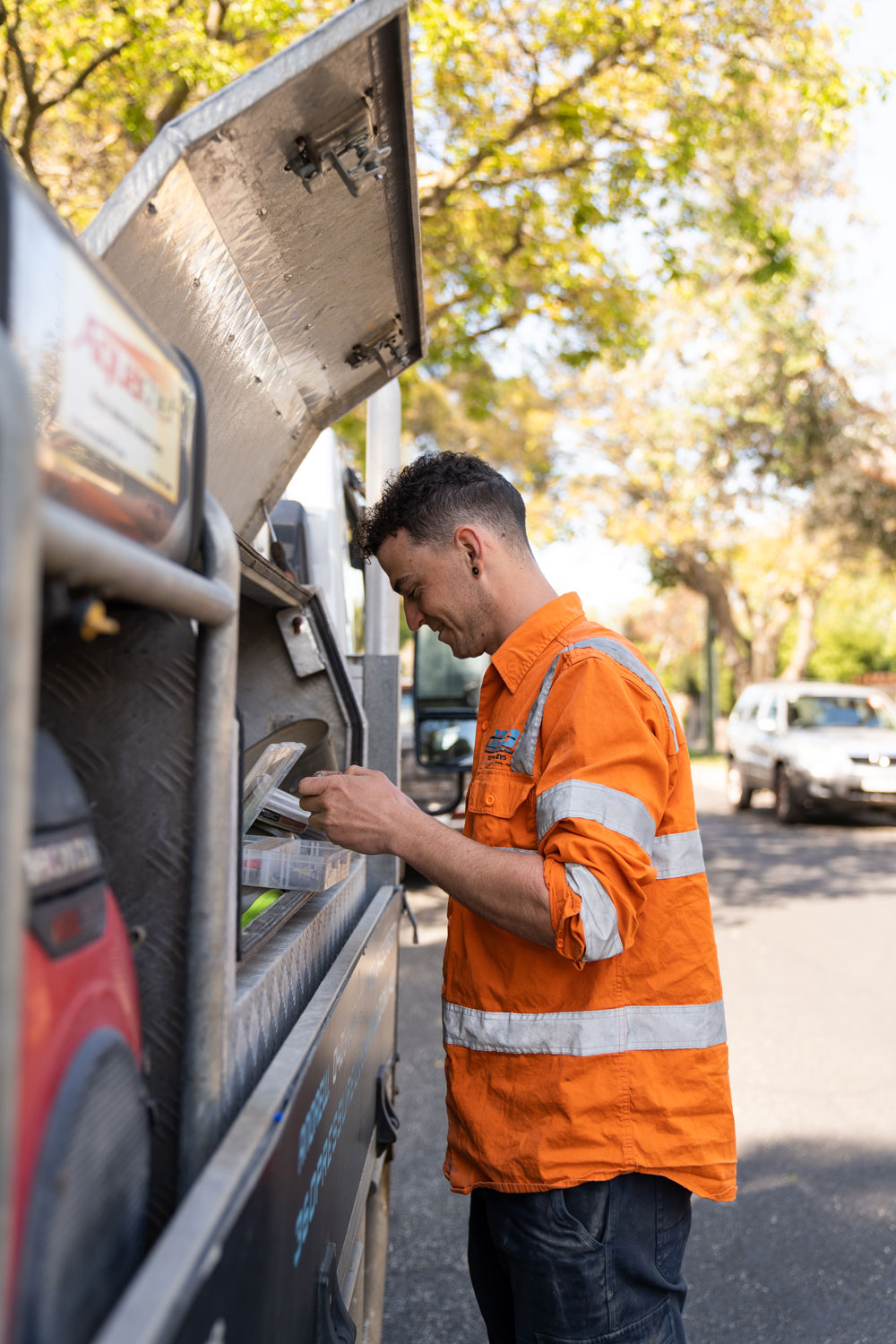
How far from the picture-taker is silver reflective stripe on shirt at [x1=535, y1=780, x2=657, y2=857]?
1554mm

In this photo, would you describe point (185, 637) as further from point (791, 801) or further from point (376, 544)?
point (791, 801)

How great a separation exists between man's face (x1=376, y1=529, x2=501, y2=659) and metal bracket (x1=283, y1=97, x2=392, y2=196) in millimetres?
607

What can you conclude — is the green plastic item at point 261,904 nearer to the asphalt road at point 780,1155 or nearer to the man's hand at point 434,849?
the man's hand at point 434,849

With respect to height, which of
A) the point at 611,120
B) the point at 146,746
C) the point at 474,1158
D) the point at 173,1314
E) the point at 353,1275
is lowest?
the point at 353,1275

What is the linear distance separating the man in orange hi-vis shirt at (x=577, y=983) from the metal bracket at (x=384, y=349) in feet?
3.44

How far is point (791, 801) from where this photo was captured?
12.3 meters

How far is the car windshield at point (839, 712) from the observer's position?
12945mm

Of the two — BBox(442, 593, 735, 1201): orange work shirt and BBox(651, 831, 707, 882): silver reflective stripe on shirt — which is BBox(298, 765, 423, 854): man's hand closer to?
BBox(442, 593, 735, 1201): orange work shirt

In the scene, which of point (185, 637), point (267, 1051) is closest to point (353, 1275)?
point (267, 1051)

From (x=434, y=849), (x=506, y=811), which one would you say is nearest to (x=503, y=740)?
(x=506, y=811)

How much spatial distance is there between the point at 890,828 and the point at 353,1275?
38.1 ft

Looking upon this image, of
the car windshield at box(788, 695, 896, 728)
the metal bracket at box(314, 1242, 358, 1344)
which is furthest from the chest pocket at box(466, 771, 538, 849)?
the car windshield at box(788, 695, 896, 728)

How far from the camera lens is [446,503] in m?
1.98

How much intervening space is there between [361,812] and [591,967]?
1.40ft
